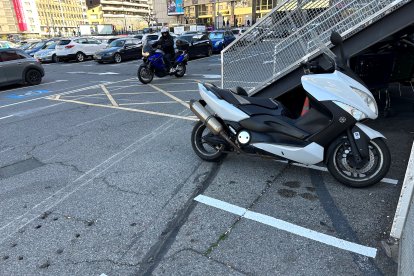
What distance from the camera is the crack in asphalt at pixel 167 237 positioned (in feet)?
8.41

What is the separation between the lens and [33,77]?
12.7m

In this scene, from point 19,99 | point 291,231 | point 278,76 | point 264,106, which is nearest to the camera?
point 291,231

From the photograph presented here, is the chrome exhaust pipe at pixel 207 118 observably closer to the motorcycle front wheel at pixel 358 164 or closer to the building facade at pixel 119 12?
the motorcycle front wheel at pixel 358 164

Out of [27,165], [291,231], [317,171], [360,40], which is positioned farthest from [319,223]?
[27,165]

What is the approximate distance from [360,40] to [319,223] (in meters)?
2.85

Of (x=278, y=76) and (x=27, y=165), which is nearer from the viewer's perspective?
(x=27, y=165)

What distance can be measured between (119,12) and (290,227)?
156 m

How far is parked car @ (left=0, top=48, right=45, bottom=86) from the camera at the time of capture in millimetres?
11820

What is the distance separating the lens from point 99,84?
1204 centimetres

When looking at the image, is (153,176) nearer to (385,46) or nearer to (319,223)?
(319,223)

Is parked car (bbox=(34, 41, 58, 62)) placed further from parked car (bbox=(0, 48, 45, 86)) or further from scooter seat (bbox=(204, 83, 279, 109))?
scooter seat (bbox=(204, 83, 279, 109))

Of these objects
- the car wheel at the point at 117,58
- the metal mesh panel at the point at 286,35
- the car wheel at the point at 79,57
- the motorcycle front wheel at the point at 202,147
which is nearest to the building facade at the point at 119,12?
the car wheel at the point at 79,57

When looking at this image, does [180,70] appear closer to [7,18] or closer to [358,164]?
[358,164]

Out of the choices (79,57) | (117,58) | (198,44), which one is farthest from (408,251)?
(79,57)
